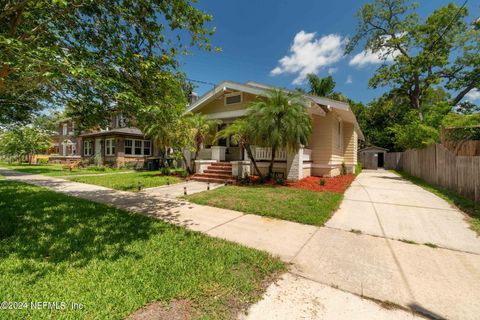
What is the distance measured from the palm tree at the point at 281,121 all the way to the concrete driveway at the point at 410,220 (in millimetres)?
3152

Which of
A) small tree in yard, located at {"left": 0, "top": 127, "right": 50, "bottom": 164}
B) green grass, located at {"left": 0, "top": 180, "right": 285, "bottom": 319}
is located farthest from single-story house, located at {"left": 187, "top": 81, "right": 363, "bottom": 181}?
small tree in yard, located at {"left": 0, "top": 127, "right": 50, "bottom": 164}

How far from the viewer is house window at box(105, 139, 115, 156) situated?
20.6 metres

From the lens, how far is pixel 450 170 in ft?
28.6

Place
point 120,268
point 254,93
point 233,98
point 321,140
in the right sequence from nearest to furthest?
point 120,268 → point 254,93 → point 321,140 → point 233,98

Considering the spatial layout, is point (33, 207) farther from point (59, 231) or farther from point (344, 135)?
point (344, 135)

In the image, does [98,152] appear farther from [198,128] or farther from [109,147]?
[198,128]

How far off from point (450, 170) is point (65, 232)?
13.0 m

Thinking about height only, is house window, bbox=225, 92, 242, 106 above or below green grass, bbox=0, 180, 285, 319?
above

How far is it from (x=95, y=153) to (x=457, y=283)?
26.8 metres

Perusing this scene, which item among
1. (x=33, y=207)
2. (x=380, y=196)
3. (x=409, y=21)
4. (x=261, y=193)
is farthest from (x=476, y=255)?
(x=409, y=21)

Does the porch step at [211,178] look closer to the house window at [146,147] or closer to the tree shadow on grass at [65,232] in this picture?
the tree shadow on grass at [65,232]

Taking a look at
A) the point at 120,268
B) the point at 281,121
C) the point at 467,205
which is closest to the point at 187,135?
the point at 281,121

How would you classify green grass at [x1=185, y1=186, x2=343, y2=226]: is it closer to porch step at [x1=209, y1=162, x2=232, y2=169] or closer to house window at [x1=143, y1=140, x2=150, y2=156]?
porch step at [x1=209, y1=162, x2=232, y2=169]

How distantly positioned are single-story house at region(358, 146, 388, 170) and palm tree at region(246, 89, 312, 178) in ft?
76.0
